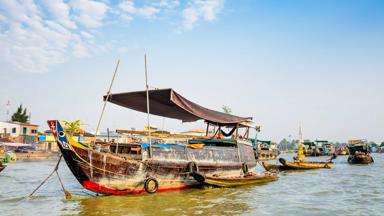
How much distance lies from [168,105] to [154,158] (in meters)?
2.60

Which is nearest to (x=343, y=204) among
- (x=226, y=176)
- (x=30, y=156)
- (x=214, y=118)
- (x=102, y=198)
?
(x=226, y=176)

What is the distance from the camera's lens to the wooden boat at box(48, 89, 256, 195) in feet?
35.8

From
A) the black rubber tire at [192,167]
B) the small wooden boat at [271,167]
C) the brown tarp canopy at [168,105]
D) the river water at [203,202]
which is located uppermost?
the brown tarp canopy at [168,105]

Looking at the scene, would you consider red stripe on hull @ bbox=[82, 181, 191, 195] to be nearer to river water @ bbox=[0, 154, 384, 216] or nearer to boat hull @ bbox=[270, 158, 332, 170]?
river water @ bbox=[0, 154, 384, 216]

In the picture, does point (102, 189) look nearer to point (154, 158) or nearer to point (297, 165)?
point (154, 158)

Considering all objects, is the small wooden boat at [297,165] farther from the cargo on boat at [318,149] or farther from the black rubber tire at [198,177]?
the cargo on boat at [318,149]

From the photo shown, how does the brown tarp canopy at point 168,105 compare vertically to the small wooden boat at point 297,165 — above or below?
above

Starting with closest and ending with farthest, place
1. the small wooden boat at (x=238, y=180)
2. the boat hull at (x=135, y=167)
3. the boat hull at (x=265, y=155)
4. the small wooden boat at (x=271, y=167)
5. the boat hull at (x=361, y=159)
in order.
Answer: the boat hull at (x=135, y=167)
the small wooden boat at (x=238, y=180)
the small wooden boat at (x=271, y=167)
the boat hull at (x=361, y=159)
the boat hull at (x=265, y=155)

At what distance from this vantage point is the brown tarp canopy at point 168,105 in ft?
41.5

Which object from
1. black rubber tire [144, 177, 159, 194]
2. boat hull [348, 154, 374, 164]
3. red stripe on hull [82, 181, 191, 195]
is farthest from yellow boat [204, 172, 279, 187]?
boat hull [348, 154, 374, 164]

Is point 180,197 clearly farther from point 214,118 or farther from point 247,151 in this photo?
point 247,151

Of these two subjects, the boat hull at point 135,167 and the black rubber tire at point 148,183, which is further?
the black rubber tire at point 148,183

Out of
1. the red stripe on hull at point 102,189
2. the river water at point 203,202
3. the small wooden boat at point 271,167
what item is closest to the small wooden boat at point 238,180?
the river water at point 203,202

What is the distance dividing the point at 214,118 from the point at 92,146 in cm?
575
